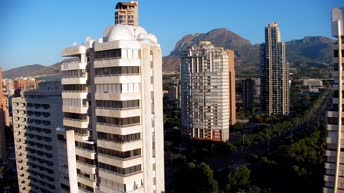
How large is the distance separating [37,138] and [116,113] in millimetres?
6520

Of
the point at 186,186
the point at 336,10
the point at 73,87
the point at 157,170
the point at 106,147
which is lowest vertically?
the point at 186,186

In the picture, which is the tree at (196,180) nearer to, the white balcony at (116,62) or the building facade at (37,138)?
the building facade at (37,138)

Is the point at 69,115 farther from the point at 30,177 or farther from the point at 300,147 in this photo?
the point at 300,147

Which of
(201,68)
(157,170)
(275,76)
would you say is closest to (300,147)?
(201,68)

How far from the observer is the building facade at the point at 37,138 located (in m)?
10.1

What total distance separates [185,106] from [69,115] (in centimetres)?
1398

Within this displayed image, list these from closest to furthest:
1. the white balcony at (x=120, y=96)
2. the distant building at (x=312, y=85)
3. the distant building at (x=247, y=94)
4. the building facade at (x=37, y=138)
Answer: the white balcony at (x=120, y=96), the building facade at (x=37, y=138), the distant building at (x=247, y=94), the distant building at (x=312, y=85)

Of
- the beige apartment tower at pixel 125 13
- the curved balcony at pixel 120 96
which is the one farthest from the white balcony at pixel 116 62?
the beige apartment tower at pixel 125 13

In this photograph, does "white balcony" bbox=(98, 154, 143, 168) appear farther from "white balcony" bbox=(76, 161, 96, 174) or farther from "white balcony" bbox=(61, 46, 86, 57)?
"white balcony" bbox=(61, 46, 86, 57)

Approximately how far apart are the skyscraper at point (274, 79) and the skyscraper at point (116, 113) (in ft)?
73.2

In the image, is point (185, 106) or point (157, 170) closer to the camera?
point (157, 170)

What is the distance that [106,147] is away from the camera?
5445 millimetres

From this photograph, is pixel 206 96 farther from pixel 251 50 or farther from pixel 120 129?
pixel 251 50

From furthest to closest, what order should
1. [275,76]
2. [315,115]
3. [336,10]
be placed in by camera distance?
1. [275,76]
2. [315,115]
3. [336,10]
